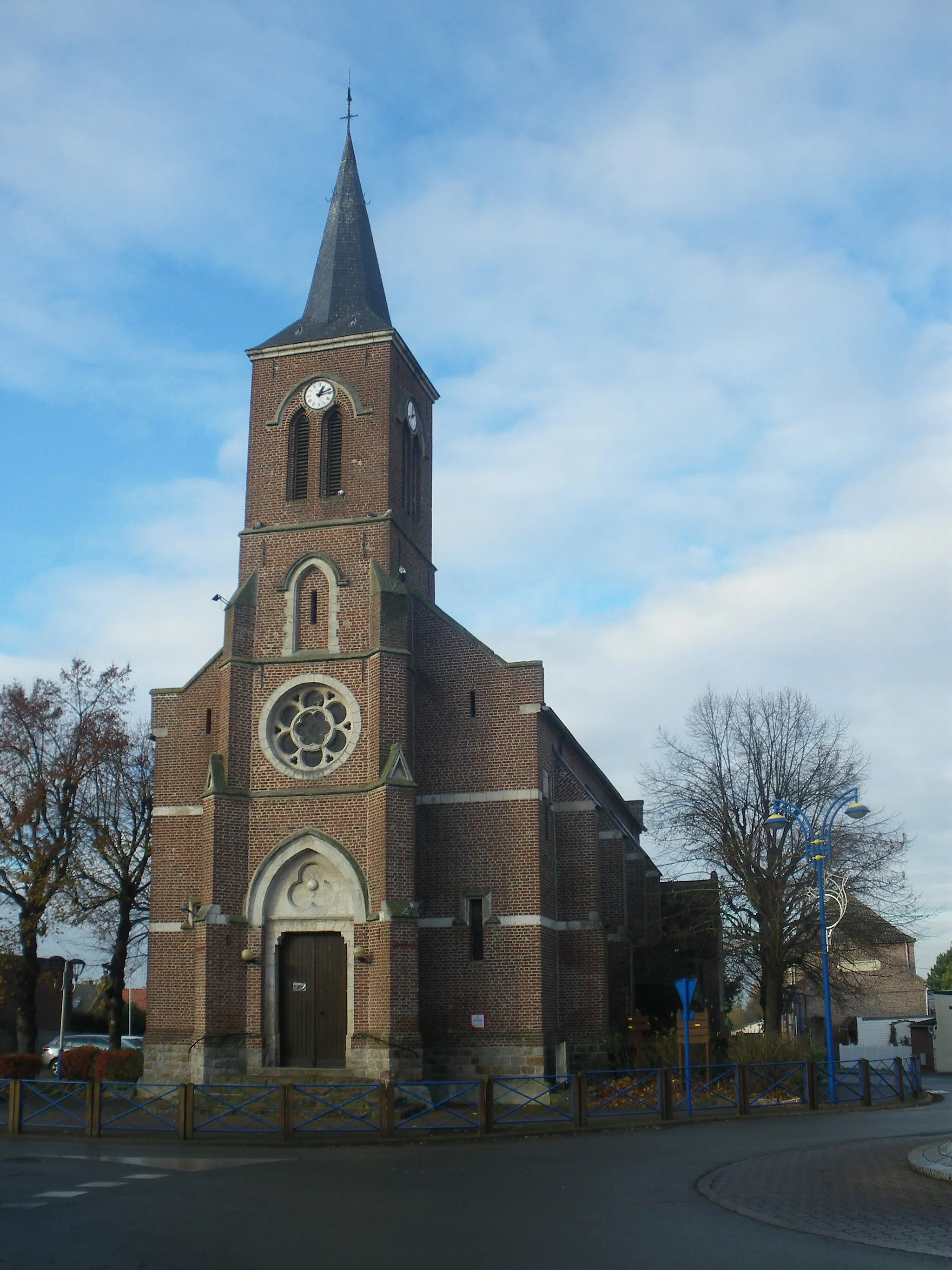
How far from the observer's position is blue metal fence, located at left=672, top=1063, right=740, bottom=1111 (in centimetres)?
2138

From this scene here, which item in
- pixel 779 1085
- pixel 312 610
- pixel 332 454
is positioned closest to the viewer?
pixel 779 1085

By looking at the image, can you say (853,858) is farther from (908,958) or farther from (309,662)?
(908,958)

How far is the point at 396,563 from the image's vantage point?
28219 mm

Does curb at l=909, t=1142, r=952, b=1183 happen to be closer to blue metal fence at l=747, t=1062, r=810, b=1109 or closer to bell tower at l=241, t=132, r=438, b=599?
blue metal fence at l=747, t=1062, r=810, b=1109

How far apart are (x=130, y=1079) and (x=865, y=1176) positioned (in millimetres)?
17400

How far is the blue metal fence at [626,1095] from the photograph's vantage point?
20266mm

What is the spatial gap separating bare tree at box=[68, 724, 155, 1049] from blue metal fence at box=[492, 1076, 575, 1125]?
13.5 metres

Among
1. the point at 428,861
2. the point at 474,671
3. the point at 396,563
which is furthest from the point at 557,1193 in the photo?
the point at 396,563

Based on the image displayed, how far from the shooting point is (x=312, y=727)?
2658 centimetres

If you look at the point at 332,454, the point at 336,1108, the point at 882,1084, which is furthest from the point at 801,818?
the point at 336,1108

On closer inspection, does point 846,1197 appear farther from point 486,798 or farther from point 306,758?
point 306,758

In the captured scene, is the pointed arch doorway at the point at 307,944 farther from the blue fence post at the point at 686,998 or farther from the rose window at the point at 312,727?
the blue fence post at the point at 686,998

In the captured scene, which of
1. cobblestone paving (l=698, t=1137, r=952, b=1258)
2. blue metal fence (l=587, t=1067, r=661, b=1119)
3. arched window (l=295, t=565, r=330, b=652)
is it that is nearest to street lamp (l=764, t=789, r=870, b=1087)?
blue metal fence (l=587, t=1067, r=661, b=1119)

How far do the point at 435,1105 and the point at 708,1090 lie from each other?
17.5ft
